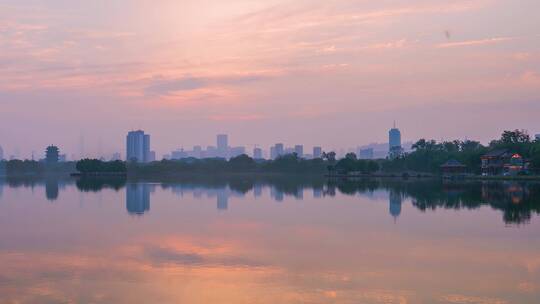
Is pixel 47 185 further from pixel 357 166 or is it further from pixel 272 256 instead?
pixel 272 256

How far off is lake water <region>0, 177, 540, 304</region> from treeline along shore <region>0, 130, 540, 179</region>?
42.8m

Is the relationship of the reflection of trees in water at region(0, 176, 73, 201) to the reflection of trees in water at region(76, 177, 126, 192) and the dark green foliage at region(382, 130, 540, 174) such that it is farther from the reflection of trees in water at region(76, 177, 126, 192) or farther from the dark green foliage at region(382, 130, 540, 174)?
A: the dark green foliage at region(382, 130, 540, 174)

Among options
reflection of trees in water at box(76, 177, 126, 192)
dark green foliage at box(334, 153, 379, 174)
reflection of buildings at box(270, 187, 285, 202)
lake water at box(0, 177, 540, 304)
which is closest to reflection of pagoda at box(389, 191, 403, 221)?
lake water at box(0, 177, 540, 304)

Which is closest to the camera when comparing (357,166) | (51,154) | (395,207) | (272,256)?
(272,256)

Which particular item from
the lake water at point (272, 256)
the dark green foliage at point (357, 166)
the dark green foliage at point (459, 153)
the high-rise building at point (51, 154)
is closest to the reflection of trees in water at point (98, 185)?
the lake water at point (272, 256)

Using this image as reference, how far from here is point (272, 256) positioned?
14.6 meters

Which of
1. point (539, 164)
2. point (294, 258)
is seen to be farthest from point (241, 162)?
point (294, 258)

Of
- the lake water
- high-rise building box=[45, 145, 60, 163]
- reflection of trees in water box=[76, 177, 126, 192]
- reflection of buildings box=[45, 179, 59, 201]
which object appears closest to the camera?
the lake water

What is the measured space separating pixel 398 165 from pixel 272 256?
255 ft

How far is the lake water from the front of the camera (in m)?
10.8

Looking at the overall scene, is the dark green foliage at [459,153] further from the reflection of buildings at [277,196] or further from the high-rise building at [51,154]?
the high-rise building at [51,154]

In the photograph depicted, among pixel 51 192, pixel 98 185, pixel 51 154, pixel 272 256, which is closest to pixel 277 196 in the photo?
pixel 51 192

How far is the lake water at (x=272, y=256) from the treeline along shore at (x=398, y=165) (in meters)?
42.8

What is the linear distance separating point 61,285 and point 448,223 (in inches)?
564
